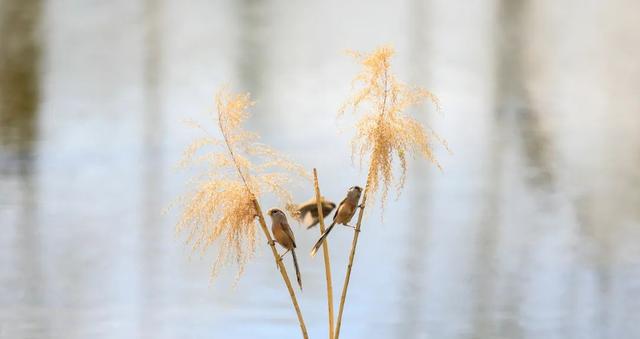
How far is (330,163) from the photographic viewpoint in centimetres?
550

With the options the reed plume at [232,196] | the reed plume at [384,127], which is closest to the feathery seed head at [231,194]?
the reed plume at [232,196]

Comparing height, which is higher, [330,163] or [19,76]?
[19,76]

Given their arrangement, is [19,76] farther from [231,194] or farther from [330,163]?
[231,194]

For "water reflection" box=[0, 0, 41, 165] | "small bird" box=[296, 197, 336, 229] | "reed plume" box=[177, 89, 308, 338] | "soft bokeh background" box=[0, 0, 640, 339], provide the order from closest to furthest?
"reed plume" box=[177, 89, 308, 338] < "small bird" box=[296, 197, 336, 229] < "soft bokeh background" box=[0, 0, 640, 339] < "water reflection" box=[0, 0, 41, 165]

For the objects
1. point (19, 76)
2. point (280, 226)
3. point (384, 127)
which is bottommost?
point (280, 226)

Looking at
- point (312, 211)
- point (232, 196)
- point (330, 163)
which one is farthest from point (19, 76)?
point (232, 196)

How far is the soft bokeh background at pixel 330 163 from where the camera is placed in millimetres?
4164

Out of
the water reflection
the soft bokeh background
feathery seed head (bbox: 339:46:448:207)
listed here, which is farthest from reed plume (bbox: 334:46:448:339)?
the water reflection

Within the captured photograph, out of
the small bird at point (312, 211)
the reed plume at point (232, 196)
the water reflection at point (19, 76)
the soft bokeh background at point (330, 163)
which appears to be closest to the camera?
the reed plume at point (232, 196)

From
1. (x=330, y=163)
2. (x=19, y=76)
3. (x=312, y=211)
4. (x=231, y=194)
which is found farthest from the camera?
(x=19, y=76)

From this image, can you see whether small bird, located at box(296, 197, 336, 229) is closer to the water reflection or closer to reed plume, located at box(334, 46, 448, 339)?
reed plume, located at box(334, 46, 448, 339)

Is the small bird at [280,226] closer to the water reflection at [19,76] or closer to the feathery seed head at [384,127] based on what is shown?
the feathery seed head at [384,127]

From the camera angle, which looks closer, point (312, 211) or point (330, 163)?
point (312, 211)

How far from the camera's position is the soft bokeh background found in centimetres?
416
